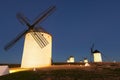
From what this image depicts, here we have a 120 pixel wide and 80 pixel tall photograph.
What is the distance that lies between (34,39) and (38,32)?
1513mm

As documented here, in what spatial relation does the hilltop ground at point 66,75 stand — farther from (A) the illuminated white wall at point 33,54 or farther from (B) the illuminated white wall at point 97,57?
(B) the illuminated white wall at point 97,57

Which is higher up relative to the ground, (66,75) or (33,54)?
(33,54)

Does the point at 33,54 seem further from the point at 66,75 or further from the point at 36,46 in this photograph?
the point at 66,75

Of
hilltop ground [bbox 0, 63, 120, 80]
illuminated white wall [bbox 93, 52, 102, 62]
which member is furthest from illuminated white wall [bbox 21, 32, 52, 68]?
illuminated white wall [bbox 93, 52, 102, 62]

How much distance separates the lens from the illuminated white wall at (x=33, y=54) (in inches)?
1268

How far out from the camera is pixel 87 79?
17.0 metres

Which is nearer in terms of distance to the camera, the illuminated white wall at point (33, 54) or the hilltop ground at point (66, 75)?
the hilltop ground at point (66, 75)

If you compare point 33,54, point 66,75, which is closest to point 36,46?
point 33,54

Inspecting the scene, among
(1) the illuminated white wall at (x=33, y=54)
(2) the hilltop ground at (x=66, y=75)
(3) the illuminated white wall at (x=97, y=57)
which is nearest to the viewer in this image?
(2) the hilltop ground at (x=66, y=75)

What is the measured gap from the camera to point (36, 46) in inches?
1280

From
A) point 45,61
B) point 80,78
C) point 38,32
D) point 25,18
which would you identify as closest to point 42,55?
point 45,61

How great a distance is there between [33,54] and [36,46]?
1.53 meters

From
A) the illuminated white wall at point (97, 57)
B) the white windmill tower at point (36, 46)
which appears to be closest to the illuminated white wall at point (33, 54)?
the white windmill tower at point (36, 46)

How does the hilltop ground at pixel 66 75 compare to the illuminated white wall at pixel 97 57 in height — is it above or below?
below
